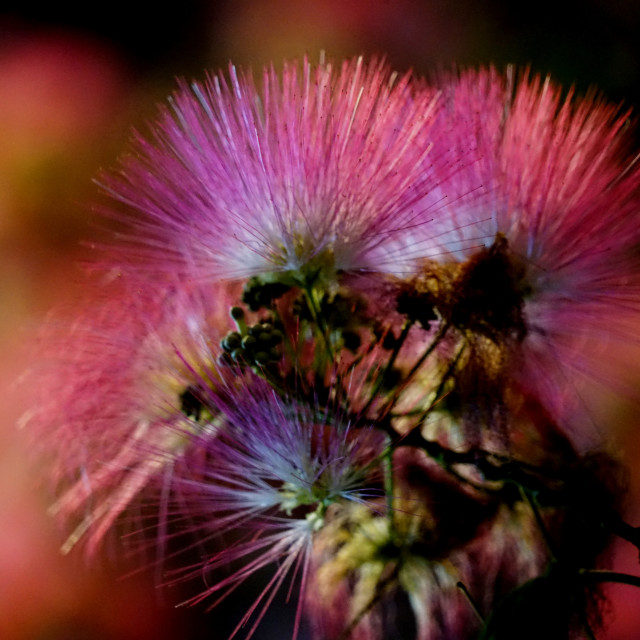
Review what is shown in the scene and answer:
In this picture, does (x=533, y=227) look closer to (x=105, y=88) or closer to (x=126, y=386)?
(x=126, y=386)

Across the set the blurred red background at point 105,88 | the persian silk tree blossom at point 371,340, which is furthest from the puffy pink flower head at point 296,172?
the blurred red background at point 105,88

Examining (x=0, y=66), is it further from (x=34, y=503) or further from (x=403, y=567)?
(x=403, y=567)

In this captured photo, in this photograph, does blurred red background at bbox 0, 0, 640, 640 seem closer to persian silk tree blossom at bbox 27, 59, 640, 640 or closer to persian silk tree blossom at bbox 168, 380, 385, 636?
persian silk tree blossom at bbox 27, 59, 640, 640

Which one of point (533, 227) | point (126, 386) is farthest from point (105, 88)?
point (533, 227)

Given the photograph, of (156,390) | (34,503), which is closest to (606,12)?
(156,390)

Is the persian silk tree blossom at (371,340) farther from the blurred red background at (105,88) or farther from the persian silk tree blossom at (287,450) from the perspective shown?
the blurred red background at (105,88)

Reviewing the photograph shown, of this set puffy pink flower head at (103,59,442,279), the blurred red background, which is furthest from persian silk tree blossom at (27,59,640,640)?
the blurred red background
